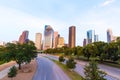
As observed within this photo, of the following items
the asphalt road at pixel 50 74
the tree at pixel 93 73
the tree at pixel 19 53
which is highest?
the tree at pixel 19 53

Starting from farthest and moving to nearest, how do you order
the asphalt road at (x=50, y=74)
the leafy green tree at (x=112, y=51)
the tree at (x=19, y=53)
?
the leafy green tree at (x=112, y=51) → the tree at (x=19, y=53) → the asphalt road at (x=50, y=74)

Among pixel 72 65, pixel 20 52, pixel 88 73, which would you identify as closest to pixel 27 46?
pixel 20 52

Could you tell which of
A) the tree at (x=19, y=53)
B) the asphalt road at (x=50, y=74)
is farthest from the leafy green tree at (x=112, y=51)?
the tree at (x=19, y=53)

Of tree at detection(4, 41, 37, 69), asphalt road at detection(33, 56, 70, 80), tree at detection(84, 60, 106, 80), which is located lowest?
asphalt road at detection(33, 56, 70, 80)

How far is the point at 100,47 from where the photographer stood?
3686 inches

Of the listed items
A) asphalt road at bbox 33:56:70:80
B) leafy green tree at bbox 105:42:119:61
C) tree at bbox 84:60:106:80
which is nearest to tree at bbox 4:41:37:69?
asphalt road at bbox 33:56:70:80

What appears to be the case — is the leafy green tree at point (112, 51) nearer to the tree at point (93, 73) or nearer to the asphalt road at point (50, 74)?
the asphalt road at point (50, 74)

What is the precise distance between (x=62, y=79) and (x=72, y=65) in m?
15.0

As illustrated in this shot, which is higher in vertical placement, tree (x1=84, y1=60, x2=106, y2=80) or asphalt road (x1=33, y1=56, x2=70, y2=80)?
tree (x1=84, y1=60, x2=106, y2=80)

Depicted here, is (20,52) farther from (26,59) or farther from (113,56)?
(113,56)

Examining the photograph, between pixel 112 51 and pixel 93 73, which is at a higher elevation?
pixel 112 51

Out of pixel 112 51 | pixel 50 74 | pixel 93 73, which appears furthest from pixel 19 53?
pixel 93 73

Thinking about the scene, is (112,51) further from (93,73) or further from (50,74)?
(93,73)

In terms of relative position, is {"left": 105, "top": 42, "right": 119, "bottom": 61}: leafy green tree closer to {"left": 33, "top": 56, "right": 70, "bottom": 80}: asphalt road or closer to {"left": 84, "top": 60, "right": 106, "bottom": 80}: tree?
{"left": 33, "top": 56, "right": 70, "bottom": 80}: asphalt road
